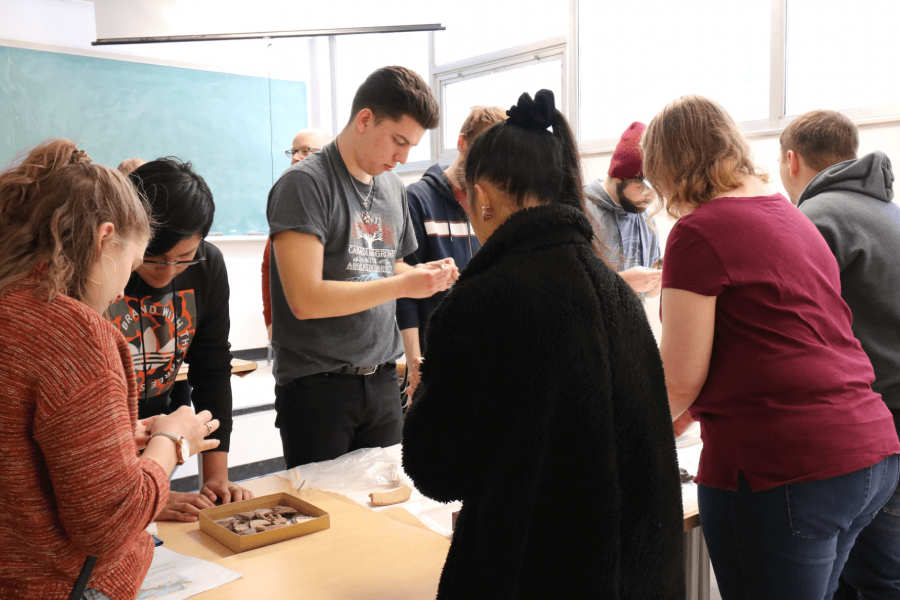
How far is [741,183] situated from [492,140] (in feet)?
1.97

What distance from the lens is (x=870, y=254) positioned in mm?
1638

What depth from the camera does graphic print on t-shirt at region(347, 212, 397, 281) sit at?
6.07ft

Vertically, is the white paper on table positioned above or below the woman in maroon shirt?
below

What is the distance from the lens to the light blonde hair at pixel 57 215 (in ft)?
2.92

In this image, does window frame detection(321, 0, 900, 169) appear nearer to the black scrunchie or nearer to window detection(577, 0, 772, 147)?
window detection(577, 0, 772, 147)

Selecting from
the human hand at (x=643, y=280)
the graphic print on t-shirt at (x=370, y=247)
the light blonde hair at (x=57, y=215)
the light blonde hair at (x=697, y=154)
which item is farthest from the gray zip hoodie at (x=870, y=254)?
the light blonde hair at (x=57, y=215)

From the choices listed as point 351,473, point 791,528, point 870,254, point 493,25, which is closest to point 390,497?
point 351,473

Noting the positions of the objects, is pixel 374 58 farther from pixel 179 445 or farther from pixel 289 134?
pixel 179 445

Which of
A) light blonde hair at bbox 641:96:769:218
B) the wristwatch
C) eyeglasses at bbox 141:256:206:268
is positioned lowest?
the wristwatch

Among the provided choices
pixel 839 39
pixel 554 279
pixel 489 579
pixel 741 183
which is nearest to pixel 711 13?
pixel 839 39

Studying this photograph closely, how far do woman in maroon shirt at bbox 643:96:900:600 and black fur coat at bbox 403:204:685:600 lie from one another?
399 mm

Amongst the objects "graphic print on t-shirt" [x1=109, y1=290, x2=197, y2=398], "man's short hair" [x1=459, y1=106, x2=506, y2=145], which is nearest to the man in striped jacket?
"man's short hair" [x1=459, y1=106, x2=506, y2=145]

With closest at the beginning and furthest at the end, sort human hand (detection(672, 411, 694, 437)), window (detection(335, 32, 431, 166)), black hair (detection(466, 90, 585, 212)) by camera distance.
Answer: black hair (detection(466, 90, 585, 212))
human hand (detection(672, 411, 694, 437))
window (detection(335, 32, 431, 166))

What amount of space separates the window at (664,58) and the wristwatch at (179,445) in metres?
2.99
